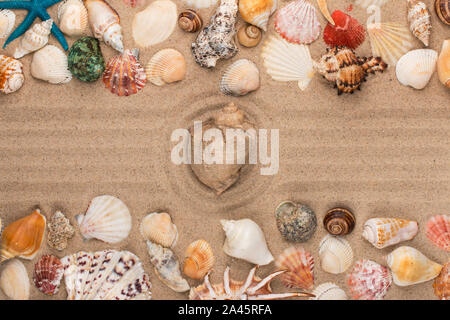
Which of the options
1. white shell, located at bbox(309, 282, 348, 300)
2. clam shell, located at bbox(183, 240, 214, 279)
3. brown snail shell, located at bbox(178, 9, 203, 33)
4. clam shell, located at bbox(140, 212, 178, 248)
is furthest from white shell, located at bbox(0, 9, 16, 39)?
white shell, located at bbox(309, 282, 348, 300)

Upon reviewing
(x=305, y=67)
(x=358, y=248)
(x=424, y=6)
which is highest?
(x=424, y=6)

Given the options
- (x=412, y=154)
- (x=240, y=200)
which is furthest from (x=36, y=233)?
(x=412, y=154)

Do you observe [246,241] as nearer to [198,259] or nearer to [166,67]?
[198,259]

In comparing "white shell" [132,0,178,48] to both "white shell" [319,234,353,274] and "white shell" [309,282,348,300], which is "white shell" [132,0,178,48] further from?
"white shell" [309,282,348,300]

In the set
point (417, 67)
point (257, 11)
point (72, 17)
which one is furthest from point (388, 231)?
point (72, 17)

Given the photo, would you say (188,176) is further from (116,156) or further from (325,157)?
(325,157)

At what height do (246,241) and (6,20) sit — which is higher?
(6,20)

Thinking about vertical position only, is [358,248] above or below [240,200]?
below

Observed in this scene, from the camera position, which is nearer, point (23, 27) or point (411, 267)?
point (411, 267)
